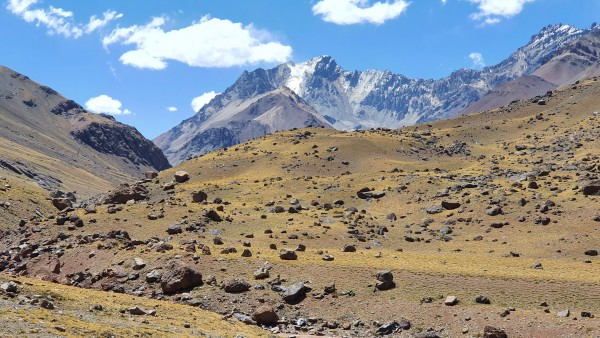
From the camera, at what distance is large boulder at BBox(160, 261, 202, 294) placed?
55.5m

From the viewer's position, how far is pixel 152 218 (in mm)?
88062

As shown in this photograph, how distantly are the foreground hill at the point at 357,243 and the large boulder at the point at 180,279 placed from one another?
0.46ft

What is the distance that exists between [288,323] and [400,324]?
940 cm

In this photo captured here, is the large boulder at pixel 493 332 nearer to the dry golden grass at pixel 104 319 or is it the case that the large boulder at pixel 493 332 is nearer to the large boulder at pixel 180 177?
the dry golden grass at pixel 104 319

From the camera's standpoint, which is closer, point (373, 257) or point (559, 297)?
point (559, 297)

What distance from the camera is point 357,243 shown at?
81.0m

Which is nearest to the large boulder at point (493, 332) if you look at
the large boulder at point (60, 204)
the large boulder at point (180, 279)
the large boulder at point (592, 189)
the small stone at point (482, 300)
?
the small stone at point (482, 300)

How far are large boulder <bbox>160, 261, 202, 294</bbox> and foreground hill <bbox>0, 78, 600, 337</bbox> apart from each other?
140mm

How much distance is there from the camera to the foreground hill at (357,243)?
164 ft

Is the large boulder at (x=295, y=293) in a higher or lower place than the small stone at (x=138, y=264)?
higher

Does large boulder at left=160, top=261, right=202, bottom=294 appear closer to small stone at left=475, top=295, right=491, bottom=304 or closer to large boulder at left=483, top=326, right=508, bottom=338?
small stone at left=475, top=295, right=491, bottom=304

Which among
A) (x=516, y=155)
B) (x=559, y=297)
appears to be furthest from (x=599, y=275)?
(x=516, y=155)

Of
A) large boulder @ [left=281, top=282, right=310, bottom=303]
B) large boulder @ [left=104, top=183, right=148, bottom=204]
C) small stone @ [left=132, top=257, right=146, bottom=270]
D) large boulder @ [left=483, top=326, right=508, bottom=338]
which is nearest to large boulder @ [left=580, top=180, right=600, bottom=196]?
large boulder @ [left=483, top=326, right=508, bottom=338]

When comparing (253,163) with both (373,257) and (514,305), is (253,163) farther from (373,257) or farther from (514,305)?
(514,305)
